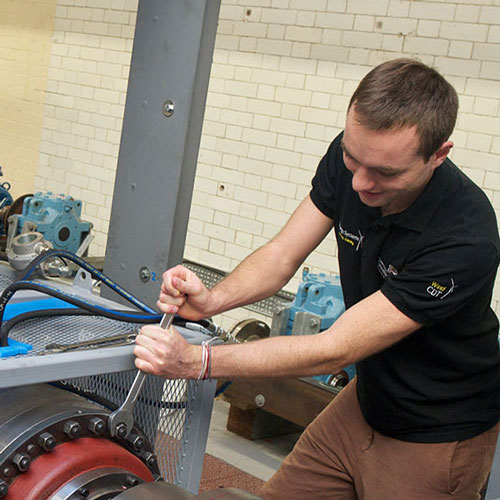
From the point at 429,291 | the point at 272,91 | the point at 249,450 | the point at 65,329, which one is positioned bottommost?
the point at 249,450

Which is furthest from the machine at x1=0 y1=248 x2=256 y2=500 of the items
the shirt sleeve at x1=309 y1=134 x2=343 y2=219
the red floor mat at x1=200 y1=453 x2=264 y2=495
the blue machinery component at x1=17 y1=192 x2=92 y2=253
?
the blue machinery component at x1=17 y1=192 x2=92 y2=253

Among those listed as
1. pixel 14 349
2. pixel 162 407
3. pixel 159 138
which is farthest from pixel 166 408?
pixel 159 138

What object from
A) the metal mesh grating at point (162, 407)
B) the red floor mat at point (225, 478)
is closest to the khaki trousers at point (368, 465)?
the metal mesh grating at point (162, 407)

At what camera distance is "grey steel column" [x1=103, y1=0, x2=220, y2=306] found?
2020 millimetres

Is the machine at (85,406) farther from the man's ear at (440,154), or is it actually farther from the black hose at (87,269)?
the man's ear at (440,154)

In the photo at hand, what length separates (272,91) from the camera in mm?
5859

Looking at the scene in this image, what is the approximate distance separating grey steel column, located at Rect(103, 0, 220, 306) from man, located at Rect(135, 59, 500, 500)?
27cm

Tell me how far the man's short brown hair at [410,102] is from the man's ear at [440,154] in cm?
2

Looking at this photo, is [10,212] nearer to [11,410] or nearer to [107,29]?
[107,29]

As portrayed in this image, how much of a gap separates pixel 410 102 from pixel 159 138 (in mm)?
746

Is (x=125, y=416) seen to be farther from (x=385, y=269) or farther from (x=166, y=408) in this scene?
(x=385, y=269)

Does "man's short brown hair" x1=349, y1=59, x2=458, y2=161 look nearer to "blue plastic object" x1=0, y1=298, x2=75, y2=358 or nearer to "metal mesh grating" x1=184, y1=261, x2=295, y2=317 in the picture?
"blue plastic object" x1=0, y1=298, x2=75, y2=358

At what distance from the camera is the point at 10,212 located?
596cm

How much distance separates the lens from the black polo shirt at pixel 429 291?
171 centimetres
